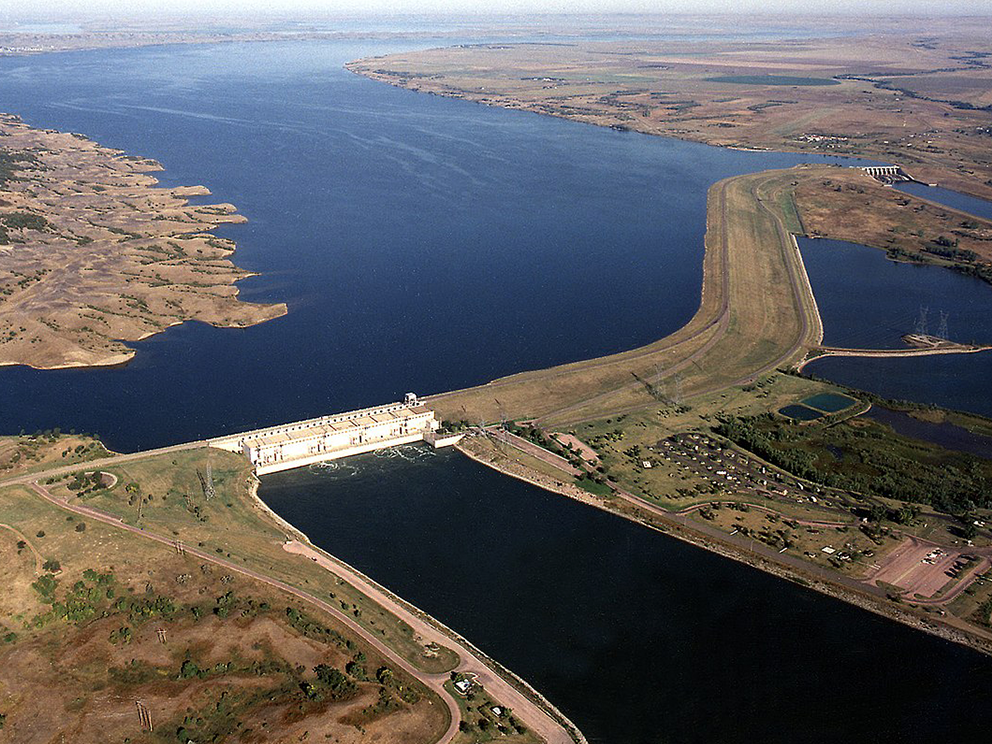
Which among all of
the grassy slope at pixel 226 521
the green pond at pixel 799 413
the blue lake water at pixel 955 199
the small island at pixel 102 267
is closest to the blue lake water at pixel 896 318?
the green pond at pixel 799 413

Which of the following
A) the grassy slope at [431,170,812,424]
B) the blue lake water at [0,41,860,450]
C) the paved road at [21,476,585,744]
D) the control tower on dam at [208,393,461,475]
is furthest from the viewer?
the grassy slope at [431,170,812,424]

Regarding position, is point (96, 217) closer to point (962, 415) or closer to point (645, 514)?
point (645, 514)

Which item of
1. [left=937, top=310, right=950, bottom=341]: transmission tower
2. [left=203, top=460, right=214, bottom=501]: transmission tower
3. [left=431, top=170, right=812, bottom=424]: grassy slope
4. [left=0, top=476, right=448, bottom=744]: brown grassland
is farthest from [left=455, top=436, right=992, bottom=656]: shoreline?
[left=937, top=310, right=950, bottom=341]: transmission tower

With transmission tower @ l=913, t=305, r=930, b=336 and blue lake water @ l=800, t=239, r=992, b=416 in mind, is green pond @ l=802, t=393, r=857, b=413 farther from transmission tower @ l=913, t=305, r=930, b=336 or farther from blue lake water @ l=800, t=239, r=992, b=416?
transmission tower @ l=913, t=305, r=930, b=336

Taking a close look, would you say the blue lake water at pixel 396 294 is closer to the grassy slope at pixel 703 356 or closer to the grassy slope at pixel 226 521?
the grassy slope at pixel 703 356

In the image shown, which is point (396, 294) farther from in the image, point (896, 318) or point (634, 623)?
point (634, 623)

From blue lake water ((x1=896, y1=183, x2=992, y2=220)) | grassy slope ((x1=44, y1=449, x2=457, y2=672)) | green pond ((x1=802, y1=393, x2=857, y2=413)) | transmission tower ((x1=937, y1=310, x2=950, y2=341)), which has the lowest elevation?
grassy slope ((x1=44, y1=449, x2=457, y2=672))

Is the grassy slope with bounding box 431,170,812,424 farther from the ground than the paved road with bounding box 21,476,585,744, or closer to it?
farther from the ground
